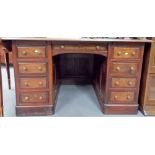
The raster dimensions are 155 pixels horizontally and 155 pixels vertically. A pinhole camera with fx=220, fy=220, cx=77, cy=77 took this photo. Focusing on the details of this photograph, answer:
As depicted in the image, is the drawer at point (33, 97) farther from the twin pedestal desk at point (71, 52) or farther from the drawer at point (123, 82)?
the drawer at point (123, 82)

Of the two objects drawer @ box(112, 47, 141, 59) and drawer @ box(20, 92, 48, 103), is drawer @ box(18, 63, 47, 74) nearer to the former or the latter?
drawer @ box(20, 92, 48, 103)

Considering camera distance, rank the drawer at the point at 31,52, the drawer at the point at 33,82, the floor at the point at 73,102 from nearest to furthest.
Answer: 1. the drawer at the point at 31,52
2. the drawer at the point at 33,82
3. the floor at the point at 73,102

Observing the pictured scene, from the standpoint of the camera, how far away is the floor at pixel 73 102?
2.12 meters

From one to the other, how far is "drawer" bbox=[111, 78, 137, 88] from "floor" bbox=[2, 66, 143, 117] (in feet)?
0.99

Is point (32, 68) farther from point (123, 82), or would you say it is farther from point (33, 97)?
point (123, 82)

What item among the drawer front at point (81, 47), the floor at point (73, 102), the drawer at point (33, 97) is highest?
the drawer front at point (81, 47)

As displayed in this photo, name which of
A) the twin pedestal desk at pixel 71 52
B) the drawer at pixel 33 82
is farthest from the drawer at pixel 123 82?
the drawer at pixel 33 82

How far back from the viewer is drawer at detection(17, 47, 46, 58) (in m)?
1.86

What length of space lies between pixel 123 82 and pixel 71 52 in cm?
55

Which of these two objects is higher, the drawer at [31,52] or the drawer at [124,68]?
the drawer at [31,52]

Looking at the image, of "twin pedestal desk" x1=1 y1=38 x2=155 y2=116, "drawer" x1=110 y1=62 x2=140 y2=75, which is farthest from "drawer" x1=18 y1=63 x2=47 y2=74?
"drawer" x1=110 y1=62 x2=140 y2=75

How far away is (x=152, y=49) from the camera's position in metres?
1.87
